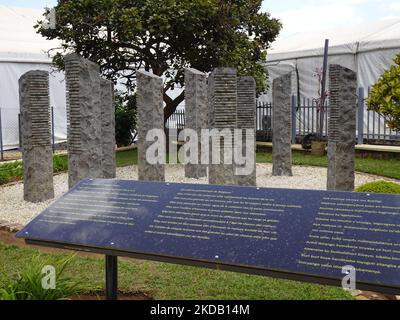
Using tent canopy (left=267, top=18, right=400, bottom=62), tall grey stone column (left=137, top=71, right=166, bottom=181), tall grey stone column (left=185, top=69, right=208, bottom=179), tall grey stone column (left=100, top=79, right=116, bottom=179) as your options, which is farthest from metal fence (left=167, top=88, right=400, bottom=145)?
tall grey stone column (left=137, top=71, right=166, bottom=181)

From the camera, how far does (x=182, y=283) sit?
209 inches

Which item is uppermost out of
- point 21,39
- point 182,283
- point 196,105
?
point 21,39

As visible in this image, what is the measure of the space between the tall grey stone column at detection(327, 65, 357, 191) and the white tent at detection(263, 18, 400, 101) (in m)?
7.30

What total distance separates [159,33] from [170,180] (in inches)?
151

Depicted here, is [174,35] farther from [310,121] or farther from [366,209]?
[366,209]

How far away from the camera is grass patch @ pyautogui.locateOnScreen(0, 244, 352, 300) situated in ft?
16.3

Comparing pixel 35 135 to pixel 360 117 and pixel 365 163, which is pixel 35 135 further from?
pixel 360 117

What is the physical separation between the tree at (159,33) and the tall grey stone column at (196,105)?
7.01 feet

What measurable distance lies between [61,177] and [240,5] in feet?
23.1

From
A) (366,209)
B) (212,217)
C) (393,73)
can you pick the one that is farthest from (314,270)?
(393,73)

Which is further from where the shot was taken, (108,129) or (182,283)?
(108,129)

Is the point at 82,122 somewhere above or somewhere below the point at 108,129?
above

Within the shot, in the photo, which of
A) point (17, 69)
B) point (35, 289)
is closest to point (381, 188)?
point (35, 289)

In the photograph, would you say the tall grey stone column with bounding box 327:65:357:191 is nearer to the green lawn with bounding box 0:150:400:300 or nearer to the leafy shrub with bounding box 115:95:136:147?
the green lawn with bounding box 0:150:400:300
